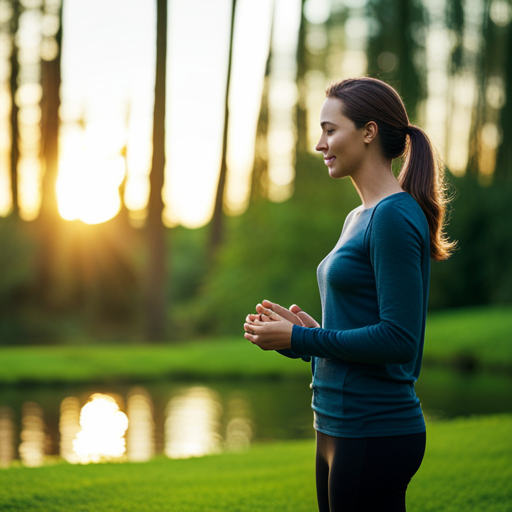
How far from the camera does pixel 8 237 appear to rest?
19.3m

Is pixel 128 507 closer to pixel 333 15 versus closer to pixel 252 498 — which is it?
pixel 252 498

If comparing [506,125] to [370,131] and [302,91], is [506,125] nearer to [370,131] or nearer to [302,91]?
[302,91]

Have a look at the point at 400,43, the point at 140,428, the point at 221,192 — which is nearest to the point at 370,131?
the point at 140,428

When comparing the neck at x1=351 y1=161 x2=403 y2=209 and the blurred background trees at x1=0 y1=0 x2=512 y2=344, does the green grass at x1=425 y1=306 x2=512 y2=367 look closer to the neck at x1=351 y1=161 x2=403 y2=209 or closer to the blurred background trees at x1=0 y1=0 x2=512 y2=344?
the blurred background trees at x1=0 y1=0 x2=512 y2=344

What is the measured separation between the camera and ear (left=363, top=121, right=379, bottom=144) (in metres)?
1.93

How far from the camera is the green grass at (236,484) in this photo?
420cm

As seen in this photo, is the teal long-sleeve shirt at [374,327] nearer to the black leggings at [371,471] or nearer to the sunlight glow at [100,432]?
the black leggings at [371,471]

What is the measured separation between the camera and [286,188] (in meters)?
24.9

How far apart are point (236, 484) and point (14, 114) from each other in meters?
20.7

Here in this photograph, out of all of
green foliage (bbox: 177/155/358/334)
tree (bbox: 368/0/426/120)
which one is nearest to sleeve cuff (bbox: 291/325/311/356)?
green foliage (bbox: 177/155/358/334)

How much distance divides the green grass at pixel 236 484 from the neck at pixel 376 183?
2.65 meters

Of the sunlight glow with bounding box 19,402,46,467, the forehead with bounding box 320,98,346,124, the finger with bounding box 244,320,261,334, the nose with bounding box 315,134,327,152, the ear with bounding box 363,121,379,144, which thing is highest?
the forehead with bounding box 320,98,346,124

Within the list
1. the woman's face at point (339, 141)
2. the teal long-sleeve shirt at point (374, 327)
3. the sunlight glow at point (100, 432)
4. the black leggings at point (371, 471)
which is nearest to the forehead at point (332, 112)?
the woman's face at point (339, 141)

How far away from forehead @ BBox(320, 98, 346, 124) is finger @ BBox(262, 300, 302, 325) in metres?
0.50
